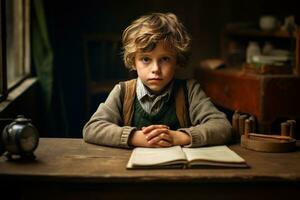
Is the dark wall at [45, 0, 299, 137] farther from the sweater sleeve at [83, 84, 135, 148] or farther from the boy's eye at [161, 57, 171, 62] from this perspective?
the boy's eye at [161, 57, 171, 62]

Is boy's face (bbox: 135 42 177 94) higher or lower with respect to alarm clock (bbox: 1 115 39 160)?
higher

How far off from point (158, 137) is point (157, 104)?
12.3 inches

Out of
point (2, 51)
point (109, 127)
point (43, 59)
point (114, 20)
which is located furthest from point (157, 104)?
point (114, 20)

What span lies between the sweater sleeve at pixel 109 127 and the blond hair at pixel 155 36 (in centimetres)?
20

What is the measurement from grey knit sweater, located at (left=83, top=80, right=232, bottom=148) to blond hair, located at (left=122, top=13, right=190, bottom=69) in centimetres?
15

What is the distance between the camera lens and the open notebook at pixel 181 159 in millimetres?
1771

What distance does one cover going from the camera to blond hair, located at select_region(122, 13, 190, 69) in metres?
2.19

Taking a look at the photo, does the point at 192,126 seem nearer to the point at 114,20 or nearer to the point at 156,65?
the point at 156,65

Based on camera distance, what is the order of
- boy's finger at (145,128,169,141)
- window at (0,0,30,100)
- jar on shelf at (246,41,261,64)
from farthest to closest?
jar on shelf at (246,41,261,64), window at (0,0,30,100), boy's finger at (145,128,169,141)

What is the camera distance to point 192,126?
2262 millimetres

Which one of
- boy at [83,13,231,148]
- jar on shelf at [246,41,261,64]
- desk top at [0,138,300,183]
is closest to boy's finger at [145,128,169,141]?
boy at [83,13,231,148]

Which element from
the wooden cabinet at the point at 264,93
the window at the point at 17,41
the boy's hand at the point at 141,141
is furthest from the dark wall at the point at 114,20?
the boy's hand at the point at 141,141

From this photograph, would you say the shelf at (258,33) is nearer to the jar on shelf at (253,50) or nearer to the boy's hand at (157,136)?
the jar on shelf at (253,50)

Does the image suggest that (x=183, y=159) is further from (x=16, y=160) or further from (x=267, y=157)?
(x=16, y=160)
